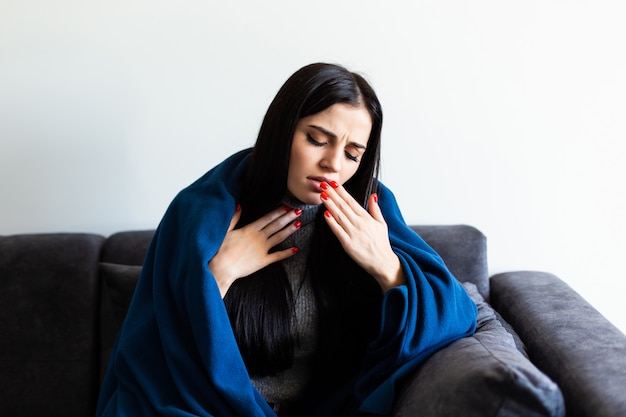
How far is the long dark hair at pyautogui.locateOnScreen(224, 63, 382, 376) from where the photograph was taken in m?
1.38

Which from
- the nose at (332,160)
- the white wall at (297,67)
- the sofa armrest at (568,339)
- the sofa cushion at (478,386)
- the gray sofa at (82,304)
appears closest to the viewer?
the sofa cushion at (478,386)

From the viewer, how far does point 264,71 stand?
1978 millimetres

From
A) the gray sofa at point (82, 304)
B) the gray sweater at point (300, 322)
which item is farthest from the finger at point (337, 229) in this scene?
the gray sofa at point (82, 304)

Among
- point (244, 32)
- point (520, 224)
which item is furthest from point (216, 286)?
point (520, 224)

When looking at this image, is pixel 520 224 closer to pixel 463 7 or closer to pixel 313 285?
pixel 463 7

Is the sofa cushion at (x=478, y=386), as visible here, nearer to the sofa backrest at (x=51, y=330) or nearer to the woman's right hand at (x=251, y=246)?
the woman's right hand at (x=251, y=246)

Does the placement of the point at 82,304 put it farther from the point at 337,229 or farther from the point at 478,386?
the point at 478,386

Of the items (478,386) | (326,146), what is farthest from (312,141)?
(478,386)

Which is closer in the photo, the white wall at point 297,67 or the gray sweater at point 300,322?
the gray sweater at point 300,322

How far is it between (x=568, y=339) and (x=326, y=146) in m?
0.66

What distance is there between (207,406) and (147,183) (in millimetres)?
839

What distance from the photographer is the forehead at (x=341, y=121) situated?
4.48 feet

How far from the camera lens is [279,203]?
1511 millimetres

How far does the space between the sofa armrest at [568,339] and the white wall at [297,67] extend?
0.29 meters
